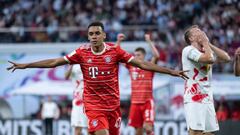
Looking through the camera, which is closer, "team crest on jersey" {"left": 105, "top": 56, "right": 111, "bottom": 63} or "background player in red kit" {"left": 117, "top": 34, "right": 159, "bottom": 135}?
"team crest on jersey" {"left": 105, "top": 56, "right": 111, "bottom": 63}

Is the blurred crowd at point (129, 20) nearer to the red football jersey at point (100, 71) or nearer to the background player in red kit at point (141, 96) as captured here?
the background player in red kit at point (141, 96)

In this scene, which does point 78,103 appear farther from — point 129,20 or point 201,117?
point 129,20

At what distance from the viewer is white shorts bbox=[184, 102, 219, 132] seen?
11.9 meters

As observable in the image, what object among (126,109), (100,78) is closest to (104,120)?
(100,78)

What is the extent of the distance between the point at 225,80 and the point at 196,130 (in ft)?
42.2

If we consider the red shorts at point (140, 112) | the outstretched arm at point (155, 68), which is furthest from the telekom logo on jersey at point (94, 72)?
the red shorts at point (140, 112)

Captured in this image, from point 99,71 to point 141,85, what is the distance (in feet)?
15.5

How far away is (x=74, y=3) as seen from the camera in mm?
30672

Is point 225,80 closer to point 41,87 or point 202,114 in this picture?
point 41,87

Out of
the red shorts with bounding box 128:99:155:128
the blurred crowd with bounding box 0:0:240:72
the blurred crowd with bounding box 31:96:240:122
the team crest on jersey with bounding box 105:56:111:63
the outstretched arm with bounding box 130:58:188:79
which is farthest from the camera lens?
the blurred crowd with bounding box 0:0:240:72

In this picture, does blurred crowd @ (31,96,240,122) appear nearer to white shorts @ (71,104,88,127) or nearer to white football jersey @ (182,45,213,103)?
white shorts @ (71,104,88,127)

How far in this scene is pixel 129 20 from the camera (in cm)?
2909

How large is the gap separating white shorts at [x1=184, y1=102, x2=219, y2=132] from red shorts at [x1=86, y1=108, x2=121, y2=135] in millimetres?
1213

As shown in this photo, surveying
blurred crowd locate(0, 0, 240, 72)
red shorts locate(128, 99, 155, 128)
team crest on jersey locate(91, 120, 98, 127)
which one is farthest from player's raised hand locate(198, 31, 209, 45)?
blurred crowd locate(0, 0, 240, 72)
